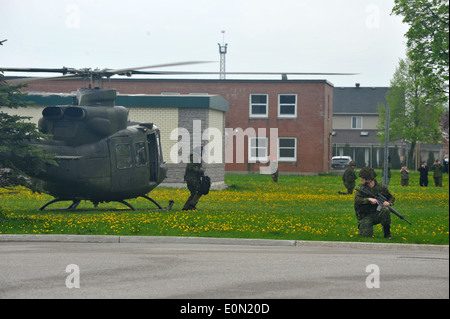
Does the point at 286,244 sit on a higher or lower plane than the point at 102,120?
lower

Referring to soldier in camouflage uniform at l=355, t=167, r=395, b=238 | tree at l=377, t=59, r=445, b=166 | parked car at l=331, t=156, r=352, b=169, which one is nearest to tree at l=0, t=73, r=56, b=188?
soldier in camouflage uniform at l=355, t=167, r=395, b=238

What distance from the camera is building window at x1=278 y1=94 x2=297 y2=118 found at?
57562 mm

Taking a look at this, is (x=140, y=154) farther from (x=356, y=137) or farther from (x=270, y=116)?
(x=356, y=137)

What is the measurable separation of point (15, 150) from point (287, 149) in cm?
4093

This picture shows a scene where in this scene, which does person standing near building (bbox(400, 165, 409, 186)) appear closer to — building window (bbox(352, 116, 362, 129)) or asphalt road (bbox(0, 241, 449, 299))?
asphalt road (bbox(0, 241, 449, 299))

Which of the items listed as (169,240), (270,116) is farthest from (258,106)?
(169,240)

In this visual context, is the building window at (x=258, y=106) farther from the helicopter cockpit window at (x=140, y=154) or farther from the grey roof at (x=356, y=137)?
the helicopter cockpit window at (x=140, y=154)

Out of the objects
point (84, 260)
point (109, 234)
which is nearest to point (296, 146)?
point (109, 234)

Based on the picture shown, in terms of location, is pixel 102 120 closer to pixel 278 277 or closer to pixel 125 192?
pixel 125 192

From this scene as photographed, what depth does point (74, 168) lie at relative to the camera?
19.9 metres

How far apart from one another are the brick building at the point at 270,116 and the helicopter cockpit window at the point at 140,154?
117 feet

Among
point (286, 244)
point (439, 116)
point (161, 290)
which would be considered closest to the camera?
point (161, 290)

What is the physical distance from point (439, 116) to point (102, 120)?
197 ft

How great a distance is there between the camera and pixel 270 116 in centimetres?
5778
